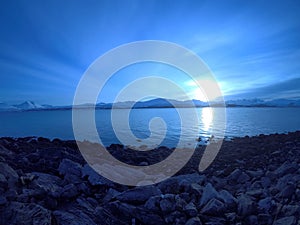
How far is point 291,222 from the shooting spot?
4078 mm

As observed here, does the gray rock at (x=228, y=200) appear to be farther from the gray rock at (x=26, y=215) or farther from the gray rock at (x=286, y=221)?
the gray rock at (x=26, y=215)

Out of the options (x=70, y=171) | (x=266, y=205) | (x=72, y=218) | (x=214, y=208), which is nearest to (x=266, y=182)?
(x=266, y=205)

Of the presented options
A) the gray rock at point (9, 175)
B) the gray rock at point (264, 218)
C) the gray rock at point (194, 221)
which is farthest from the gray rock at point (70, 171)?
the gray rock at point (264, 218)

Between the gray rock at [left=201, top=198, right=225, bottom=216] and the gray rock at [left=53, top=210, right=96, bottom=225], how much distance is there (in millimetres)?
2542

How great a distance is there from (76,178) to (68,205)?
1.45m

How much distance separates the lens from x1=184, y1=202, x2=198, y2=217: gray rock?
15.6 ft

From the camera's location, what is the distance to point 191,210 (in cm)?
480

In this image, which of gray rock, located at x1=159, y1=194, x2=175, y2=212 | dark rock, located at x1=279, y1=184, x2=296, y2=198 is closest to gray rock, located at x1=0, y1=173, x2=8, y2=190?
gray rock, located at x1=159, y1=194, x2=175, y2=212

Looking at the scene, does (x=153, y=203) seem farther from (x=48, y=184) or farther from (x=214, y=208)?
(x=48, y=184)

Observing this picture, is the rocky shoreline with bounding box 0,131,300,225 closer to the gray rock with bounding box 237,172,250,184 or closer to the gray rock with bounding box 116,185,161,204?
the gray rock with bounding box 116,185,161,204

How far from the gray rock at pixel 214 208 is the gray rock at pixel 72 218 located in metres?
2.54

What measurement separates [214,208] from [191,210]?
1.82 ft

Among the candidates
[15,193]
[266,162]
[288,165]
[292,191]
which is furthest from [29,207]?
[266,162]

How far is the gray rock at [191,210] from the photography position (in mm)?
4748
